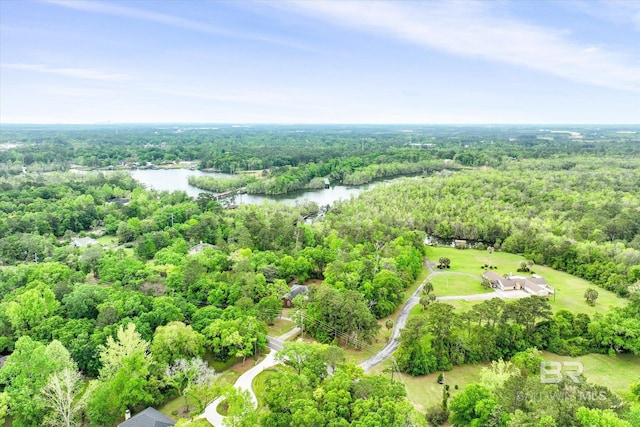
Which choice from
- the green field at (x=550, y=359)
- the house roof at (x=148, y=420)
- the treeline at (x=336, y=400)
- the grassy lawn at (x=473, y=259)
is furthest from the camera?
the grassy lawn at (x=473, y=259)

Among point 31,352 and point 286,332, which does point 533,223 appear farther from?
point 31,352

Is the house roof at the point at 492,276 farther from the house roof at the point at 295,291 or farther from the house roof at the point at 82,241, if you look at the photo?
the house roof at the point at 82,241

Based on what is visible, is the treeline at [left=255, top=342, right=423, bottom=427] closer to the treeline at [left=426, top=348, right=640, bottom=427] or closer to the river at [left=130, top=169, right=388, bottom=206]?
the treeline at [left=426, top=348, right=640, bottom=427]

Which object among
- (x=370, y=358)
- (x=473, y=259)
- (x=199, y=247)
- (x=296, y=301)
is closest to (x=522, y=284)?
(x=473, y=259)

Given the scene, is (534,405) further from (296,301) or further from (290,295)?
(290,295)

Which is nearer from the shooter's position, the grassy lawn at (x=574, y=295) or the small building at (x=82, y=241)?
the grassy lawn at (x=574, y=295)

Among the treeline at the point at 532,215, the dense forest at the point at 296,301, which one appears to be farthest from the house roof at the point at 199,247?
the treeline at the point at 532,215
